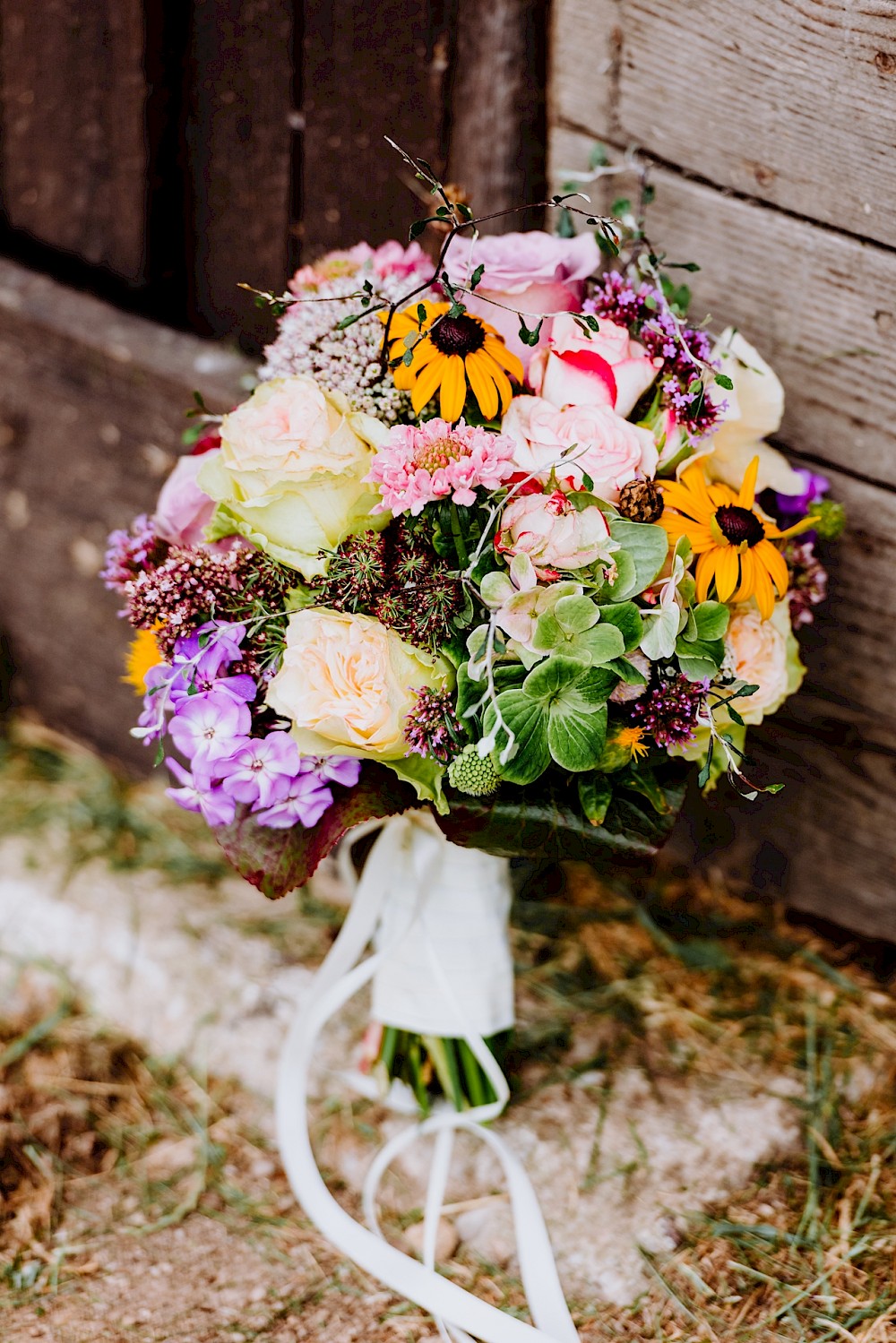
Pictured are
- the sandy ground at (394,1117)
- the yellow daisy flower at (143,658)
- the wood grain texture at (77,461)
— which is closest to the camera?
the yellow daisy flower at (143,658)

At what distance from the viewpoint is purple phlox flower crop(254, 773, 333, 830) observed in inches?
40.0

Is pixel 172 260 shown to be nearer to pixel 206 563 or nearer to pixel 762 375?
pixel 206 563

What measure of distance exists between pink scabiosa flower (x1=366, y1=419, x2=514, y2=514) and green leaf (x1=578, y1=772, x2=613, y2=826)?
28 cm

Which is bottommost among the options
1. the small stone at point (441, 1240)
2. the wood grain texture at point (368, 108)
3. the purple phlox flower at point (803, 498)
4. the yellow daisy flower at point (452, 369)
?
the small stone at point (441, 1240)

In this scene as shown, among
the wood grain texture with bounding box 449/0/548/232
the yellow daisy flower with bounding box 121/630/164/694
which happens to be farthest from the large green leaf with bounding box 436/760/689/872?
the wood grain texture with bounding box 449/0/548/232

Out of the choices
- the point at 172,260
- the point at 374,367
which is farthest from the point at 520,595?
the point at 172,260

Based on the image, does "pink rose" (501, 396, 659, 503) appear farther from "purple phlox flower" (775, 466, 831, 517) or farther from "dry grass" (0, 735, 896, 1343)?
"dry grass" (0, 735, 896, 1343)

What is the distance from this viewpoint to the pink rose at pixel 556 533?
92 cm

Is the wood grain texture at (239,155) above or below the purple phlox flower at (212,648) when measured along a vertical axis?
above

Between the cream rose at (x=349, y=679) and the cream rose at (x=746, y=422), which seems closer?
the cream rose at (x=349, y=679)

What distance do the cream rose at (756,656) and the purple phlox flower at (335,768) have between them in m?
0.35

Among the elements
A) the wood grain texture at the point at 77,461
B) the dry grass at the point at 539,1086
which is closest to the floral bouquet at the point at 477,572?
the dry grass at the point at 539,1086

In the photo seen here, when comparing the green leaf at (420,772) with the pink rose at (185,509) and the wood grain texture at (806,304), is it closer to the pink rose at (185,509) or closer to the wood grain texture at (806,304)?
the pink rose at (185,509)

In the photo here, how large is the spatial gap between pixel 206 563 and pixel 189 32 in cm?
93
